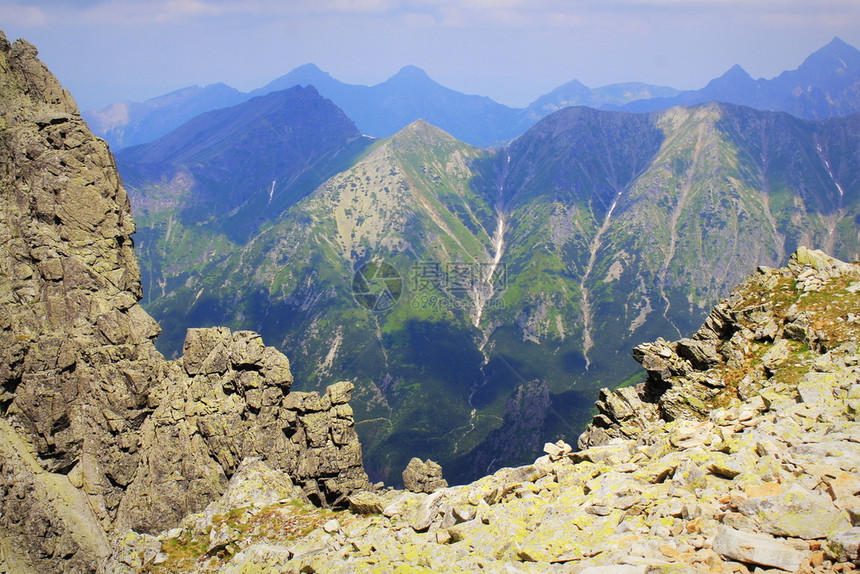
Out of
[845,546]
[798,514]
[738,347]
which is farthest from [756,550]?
[738,347]

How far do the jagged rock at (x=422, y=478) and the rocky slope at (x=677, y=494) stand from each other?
75.5 ft

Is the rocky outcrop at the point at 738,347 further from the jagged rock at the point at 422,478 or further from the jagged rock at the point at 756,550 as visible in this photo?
the jagged rock at the point at 422,478

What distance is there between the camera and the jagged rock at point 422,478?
201ft

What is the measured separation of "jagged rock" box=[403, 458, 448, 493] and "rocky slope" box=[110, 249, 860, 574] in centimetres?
2301

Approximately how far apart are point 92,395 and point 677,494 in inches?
2388

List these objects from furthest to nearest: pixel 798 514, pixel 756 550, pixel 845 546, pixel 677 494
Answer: pixel 677 494 → pixel 798 514 → pixel 756 550 → pixel 845 546

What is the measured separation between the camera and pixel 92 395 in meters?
57.0

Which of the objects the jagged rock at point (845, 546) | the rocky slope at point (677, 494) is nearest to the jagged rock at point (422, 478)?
the rocky slope at point (677, 494)

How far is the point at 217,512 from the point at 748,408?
3773cm

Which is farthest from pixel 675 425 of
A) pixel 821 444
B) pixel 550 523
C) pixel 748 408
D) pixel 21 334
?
pixel 21 334

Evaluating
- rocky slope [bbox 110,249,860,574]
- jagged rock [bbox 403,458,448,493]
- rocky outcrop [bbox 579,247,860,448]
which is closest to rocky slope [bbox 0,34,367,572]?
jagged rock [bbox 403,458,448,493]

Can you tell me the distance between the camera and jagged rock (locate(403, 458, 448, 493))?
61375 millimetres

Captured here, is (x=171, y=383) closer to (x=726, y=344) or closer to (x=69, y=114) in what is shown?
(x=69, y=114)

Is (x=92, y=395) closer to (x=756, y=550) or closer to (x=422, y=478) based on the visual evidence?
(x=422, y=478)
